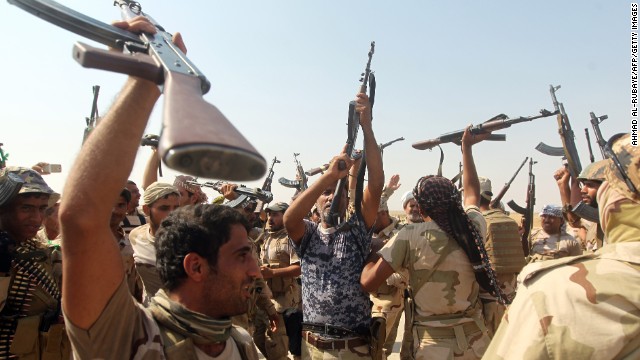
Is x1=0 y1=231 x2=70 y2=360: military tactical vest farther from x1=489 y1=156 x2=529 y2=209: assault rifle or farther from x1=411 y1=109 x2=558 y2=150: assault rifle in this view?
x1=489 y1=156 x2=529 y2=209: assault rifle

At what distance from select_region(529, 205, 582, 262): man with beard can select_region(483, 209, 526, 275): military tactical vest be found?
191 cm

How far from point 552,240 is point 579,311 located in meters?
6.94

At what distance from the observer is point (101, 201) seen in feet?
4.28

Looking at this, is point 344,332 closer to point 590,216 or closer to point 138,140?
point 590,216

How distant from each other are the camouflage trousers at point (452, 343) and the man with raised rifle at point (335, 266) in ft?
1.54

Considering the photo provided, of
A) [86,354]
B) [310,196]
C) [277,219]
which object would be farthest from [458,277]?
[277,219]

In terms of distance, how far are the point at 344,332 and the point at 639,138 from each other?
256 centimetres

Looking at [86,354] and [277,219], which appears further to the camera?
[277,219]

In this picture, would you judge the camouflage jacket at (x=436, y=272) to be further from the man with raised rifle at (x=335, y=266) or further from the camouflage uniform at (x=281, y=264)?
the camouflage uniform at (x=281, y=264)

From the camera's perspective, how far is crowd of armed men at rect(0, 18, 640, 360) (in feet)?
4.41

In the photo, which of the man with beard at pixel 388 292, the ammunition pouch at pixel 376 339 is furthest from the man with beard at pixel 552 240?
the ammunition pouch at pixel 376 339

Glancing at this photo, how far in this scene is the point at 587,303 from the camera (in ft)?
5.07

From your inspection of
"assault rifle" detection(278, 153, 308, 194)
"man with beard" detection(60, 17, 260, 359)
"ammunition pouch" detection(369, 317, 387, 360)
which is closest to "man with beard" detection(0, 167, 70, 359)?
"man with beard" detection(60, 17, 260, 359)

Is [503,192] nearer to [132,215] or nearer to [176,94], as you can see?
[132,215]
